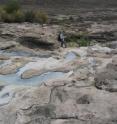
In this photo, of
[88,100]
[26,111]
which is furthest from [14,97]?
[88,100]

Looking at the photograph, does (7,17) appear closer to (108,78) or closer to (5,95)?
(5,95)

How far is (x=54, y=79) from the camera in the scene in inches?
642

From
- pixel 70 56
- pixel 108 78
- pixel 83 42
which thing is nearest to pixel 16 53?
pixel 70 56

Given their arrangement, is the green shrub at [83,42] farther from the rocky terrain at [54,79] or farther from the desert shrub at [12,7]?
the desert shrub at [12,7]

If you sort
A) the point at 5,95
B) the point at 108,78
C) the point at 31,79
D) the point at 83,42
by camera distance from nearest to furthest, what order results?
the point at 5,95
the point at 108,78
the point at 31,79
the point at 83,42

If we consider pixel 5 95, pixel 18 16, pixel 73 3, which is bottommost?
pixel 73 3

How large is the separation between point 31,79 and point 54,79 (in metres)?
1.16

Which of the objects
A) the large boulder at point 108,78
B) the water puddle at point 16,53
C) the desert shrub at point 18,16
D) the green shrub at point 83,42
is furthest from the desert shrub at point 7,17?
the large boulder at point 108,78

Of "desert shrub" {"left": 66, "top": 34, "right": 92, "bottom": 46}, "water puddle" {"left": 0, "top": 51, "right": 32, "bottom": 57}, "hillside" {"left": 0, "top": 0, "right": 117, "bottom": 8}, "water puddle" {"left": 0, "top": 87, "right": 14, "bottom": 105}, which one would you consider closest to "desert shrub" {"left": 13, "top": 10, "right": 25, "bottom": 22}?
"desert shrub" {"left": 66, "top": 34, "right": 92, "bottom": 46}

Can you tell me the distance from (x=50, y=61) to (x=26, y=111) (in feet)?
18.1

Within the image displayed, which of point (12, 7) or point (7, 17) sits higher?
point (12, 7)

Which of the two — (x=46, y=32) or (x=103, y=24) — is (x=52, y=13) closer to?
(x=103, y=24)

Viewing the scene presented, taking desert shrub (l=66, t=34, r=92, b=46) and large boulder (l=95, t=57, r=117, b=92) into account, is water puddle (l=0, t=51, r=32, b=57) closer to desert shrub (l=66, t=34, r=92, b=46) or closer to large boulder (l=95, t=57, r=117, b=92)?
desert shrub (l=66, t=34, r=92, b=46)

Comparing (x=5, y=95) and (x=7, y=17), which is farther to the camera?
(x=7, y=17)
